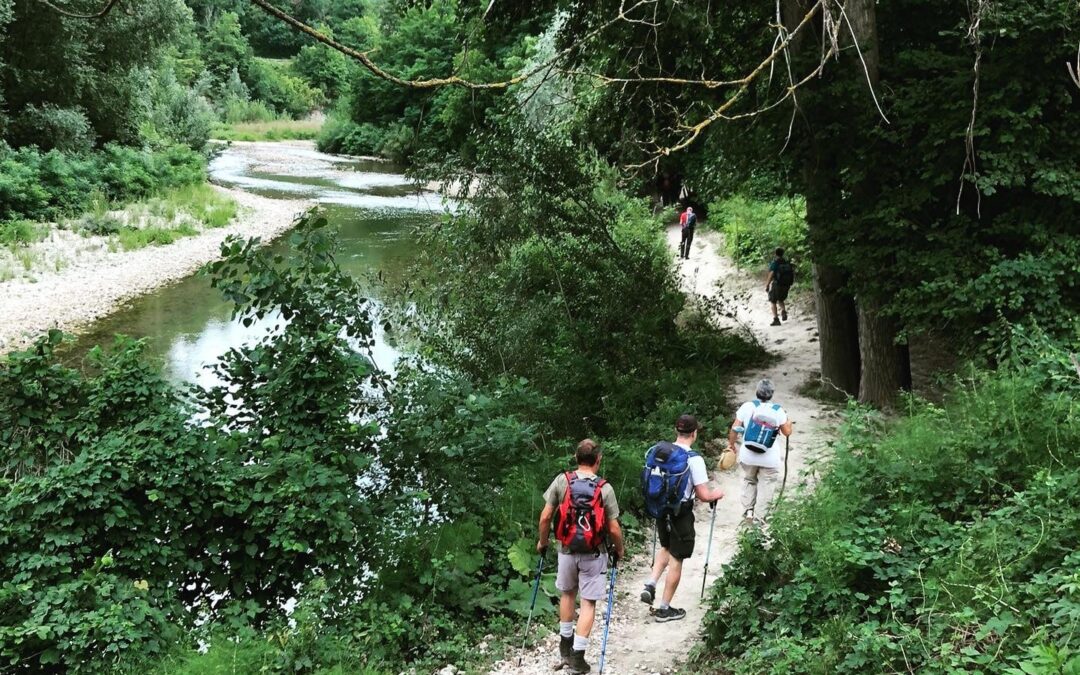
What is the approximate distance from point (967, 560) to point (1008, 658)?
0.96 meters

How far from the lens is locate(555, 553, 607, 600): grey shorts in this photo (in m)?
5.38

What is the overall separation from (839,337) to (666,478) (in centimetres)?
652

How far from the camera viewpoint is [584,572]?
5398mm

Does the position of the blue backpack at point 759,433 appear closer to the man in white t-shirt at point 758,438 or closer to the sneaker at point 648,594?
the man in white t-shirt at point 758,438

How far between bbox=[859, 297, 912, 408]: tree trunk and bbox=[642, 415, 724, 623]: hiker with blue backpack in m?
4.93

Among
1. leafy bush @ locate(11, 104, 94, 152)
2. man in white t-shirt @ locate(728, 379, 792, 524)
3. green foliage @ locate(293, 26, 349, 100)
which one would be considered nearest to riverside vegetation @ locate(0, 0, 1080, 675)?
man in white t-shirt @ locate(728, 379, 792, 524)

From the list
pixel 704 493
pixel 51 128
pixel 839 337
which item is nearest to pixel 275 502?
pixel 704 493

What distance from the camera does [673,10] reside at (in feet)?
30.9

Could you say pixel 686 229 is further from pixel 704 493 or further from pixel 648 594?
pixel 704 493

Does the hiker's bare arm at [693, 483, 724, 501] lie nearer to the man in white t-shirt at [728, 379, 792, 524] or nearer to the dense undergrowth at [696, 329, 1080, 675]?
the dense undergrowth at [696, 329, 1080, 675]

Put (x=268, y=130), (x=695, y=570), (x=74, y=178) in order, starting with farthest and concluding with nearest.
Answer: (x=268, y=130)
(x=74, y=178)
(x=695, y=570)

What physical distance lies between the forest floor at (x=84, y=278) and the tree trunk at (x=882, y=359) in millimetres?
10721

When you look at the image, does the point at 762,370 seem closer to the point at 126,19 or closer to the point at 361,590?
the point at 361,590

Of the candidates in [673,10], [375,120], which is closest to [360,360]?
[673,10]
